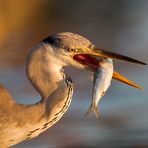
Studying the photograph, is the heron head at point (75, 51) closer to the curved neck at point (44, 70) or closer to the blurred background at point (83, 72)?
the curved neck at point (44, 70)

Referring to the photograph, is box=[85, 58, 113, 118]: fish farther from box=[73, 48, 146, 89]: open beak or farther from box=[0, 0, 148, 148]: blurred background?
box=[0, 0, 148, 148]: blurred background

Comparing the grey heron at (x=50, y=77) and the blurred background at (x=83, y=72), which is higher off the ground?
the grey heron at (x=50, y=77)

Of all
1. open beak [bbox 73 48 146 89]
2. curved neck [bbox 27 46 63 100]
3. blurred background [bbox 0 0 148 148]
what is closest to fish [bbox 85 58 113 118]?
open beak [bbox 73 48 146 89]

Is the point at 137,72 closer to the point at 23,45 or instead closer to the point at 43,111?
the point at 23,45

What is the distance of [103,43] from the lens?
13297 mm

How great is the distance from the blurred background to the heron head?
2715 mm

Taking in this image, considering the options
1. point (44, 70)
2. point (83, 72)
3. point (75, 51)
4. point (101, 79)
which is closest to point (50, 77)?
point (44, 70)

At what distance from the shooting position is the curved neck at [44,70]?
636cm

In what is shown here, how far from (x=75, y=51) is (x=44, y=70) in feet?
0.92

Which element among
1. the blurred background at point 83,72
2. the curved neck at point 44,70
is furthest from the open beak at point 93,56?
the blurred background at point 83,72

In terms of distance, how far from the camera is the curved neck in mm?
6359

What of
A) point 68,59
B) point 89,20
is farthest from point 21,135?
point 89,20

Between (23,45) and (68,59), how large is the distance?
22.5ft

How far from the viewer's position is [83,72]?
1112cm
